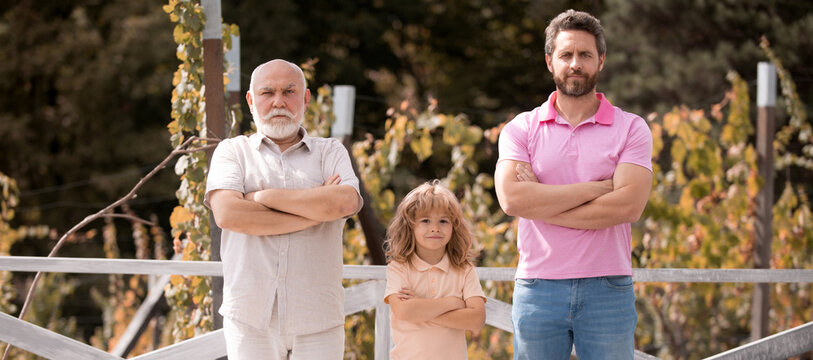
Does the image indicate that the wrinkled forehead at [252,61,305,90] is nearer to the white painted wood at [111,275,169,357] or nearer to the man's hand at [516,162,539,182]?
the man's hand at [516,162,539,182]

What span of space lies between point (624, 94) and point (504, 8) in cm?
365

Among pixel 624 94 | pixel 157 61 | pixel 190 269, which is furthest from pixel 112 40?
pixel 190 269

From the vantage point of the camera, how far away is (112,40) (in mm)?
13367

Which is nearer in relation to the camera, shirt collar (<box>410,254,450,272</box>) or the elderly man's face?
the elderly man's face

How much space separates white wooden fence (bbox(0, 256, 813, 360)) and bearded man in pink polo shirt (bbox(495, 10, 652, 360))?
1.53 feet

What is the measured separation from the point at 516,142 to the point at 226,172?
0.71 meters

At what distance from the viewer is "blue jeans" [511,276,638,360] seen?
6.87 ft

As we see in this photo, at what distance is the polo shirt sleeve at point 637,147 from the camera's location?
216 centimetres

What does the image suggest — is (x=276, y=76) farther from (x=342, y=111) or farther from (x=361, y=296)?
(x=342, y=111)

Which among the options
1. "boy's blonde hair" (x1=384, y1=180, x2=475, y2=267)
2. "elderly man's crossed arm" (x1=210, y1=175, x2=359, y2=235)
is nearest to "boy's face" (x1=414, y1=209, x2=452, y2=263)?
"boy's blonde hair" (x1=384, y1=180, x2=475, y2=267)

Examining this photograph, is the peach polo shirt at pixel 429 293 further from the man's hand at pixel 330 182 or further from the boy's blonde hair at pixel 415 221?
the man's hand at pixel 330 182

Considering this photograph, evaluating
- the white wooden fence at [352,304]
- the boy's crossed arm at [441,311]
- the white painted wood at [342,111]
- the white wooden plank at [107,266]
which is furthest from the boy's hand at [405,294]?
the white painted wood at [342,111]

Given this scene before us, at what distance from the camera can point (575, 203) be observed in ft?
6.88

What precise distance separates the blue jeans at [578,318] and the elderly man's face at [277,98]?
694mm
